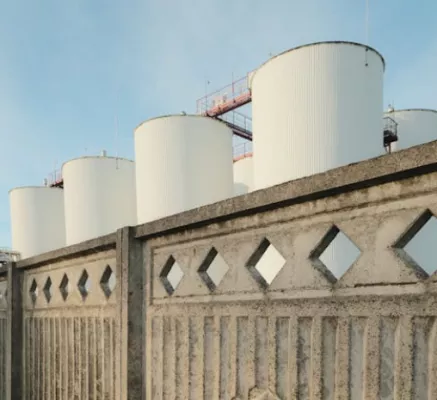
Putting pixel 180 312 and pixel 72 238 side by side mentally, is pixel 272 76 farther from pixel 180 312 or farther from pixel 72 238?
pixel 72 238

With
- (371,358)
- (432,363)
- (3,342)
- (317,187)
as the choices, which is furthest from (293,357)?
(3,342)

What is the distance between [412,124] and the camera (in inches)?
571

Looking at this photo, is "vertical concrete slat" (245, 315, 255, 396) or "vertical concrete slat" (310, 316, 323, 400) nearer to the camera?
"vertical concrete slat" (310, 316, 323, 400)

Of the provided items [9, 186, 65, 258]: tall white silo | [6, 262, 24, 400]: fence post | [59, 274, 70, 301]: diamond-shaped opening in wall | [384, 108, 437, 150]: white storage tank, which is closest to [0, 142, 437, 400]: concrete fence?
[59, 274, 70, 301]: diamond-shaped opening in wall

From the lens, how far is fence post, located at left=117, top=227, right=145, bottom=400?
3.49 m

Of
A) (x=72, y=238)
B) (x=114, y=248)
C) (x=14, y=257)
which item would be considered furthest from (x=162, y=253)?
(x=14, y=257)

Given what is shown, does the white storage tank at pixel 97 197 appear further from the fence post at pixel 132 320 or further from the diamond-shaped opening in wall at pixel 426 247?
the fence post at pixel 132 320

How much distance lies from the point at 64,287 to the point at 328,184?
11.8ft

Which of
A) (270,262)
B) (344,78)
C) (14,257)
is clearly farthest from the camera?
(14,257)

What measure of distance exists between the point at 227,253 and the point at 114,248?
1.53 metres

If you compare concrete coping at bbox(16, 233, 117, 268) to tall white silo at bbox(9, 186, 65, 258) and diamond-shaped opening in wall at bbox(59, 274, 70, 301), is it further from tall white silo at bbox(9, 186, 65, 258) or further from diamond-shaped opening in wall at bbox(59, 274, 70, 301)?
tall white silo at bbox(9, 186, 65, 258)

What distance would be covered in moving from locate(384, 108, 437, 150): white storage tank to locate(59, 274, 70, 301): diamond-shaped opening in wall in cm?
1240

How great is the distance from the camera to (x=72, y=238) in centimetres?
1759

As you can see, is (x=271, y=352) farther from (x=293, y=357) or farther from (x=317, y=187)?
(x=317, y=187)
